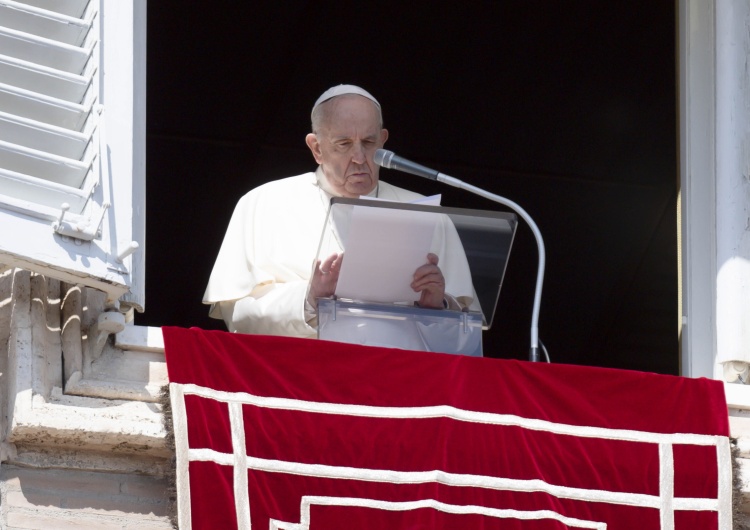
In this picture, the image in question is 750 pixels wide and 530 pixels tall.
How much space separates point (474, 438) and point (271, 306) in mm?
876

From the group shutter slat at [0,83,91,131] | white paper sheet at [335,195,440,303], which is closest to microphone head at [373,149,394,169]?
white paper sheet at [335,195,440,303]

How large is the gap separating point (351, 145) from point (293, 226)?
0.34 metres

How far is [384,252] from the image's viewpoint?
4543mm

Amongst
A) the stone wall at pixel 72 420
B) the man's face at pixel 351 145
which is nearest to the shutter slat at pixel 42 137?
the stone wall at pixel 72 420

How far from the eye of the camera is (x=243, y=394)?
443 cm

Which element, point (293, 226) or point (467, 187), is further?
point (293, 226)

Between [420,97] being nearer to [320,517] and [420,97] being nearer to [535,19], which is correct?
[535,19]

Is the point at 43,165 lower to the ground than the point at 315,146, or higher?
lower

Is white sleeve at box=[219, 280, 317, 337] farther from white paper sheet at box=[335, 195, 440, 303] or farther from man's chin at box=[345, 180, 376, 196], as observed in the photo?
man's chin at box=[345, 180, 376, 196]

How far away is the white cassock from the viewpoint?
5047 mm

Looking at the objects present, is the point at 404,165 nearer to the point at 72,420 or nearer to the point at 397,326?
the point at 397,326

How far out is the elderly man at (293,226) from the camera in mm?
5137

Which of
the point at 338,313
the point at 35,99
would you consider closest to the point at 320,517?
the point at 338,313

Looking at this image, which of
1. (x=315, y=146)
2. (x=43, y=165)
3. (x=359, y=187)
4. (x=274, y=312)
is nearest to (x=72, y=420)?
(x=43, y=165)
